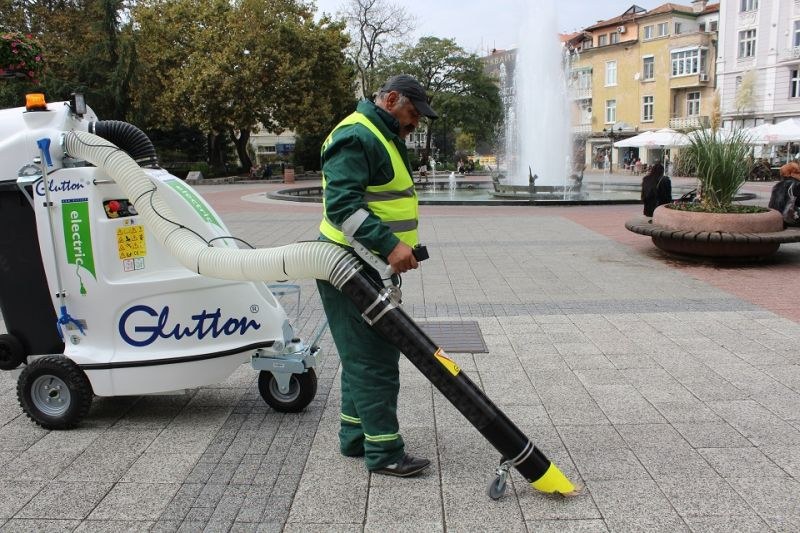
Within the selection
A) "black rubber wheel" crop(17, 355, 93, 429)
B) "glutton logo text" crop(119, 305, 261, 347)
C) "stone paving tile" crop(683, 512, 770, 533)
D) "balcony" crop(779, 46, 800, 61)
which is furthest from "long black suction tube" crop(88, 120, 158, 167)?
"balcony" crop(779, 46, 800, 61)

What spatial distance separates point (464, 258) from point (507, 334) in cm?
410

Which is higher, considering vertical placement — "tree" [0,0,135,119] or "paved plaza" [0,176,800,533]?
"tree" [0,0,135,119]

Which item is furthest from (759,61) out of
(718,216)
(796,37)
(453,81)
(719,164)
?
(718,216)

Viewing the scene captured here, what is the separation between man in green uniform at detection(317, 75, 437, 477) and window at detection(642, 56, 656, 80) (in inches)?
2150

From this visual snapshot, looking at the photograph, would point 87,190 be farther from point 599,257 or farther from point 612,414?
point 599,257

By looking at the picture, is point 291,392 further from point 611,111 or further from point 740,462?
point 611,111

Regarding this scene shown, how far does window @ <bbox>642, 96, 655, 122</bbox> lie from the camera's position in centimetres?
5244

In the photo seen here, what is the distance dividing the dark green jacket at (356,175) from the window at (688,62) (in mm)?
52642

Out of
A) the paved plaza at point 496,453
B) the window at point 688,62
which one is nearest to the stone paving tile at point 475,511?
the paved plaza at point 496,453

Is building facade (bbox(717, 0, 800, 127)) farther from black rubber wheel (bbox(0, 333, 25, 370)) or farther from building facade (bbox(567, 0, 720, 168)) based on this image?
black rubber wheel (bbox(0, 333, 25, 370))

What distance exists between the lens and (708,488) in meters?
3.08

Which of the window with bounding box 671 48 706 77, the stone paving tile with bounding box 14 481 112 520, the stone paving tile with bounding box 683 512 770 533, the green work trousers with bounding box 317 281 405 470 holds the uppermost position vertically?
the window with bounding box 671 48 706 77

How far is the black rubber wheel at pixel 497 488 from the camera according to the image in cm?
303

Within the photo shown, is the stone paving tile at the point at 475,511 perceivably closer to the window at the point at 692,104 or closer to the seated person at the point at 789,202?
the seated person at the point at 789,202
